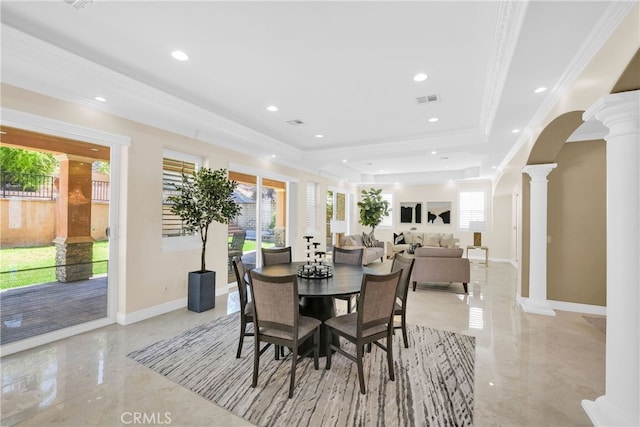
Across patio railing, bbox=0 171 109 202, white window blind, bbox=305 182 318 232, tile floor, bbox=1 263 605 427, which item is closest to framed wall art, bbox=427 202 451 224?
white window blind, bbox=305 182 318 232

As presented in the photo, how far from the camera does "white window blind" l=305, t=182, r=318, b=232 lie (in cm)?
808

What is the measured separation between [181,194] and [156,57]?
199 centimetres

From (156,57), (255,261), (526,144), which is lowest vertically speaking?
(255,261)

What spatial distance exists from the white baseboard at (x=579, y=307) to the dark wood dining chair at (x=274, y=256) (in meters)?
4.22

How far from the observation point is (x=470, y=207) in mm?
9984

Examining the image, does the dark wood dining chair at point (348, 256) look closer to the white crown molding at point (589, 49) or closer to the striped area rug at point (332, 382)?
the striped area rug at point (332, 382)

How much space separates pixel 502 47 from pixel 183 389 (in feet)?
12.8

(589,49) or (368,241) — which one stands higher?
(589,49)

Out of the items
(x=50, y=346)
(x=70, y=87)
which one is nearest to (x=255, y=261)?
(x=50, y=346)

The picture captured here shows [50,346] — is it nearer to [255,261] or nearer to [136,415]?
[136,415]

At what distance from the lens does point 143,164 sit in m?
3.96

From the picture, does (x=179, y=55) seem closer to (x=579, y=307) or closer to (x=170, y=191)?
(x=170, y=191)

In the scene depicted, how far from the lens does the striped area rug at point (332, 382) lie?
2115mm

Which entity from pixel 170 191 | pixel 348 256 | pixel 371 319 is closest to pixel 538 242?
pixel 348 256
